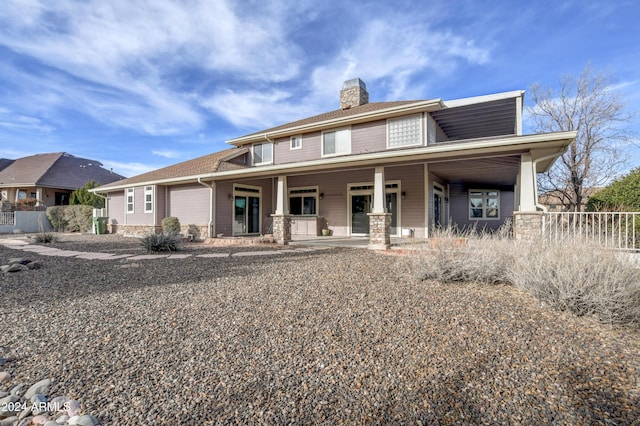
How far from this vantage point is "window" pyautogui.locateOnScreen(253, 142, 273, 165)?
578 inches

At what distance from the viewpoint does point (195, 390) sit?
214cm

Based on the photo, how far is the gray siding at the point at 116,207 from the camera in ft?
54.4

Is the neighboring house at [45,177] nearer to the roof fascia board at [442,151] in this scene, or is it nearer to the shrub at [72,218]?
the shrub at [72,218]

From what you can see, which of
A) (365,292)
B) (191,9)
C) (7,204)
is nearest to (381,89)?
(191,9)

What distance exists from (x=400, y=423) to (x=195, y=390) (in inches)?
57.7

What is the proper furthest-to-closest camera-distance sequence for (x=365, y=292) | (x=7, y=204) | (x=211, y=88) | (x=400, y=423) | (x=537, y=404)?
1. (x=7, y=204)
2. (x=211, y=88)
3. (x=365, y=292)
4. (x=537, y=404)
5. (x=400, y=423)

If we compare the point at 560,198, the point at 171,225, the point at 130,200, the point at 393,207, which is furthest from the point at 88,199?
the point at 560,198

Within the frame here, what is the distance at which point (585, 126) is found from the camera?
15.2 m

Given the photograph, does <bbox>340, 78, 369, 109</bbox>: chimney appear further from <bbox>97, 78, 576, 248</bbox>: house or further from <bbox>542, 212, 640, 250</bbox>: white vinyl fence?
<bbox>542, 212, 640, 250</bbox>: white vinyl fence

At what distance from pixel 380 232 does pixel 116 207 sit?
1615 cm

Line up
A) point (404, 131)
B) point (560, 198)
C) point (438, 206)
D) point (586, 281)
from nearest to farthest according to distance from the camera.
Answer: point (586, 281) → point (404, 131) → point (438, 206) → point (560, 198)

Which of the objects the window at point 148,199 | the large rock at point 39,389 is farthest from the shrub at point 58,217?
the large rock at point 39,389

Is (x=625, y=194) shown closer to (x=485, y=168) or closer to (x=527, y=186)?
(x=527, y=186)

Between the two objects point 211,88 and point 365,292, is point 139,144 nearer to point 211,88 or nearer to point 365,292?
point 211,88
